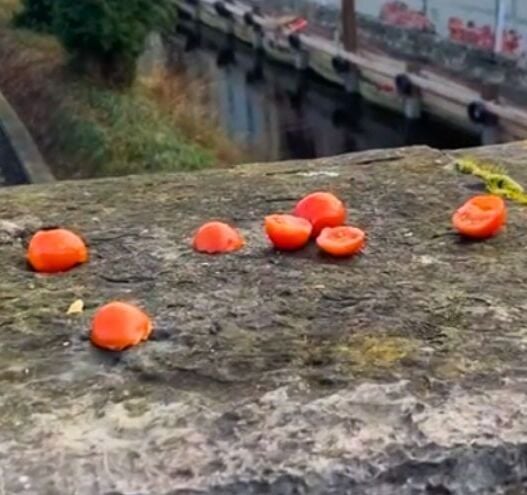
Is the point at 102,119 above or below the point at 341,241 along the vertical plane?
below

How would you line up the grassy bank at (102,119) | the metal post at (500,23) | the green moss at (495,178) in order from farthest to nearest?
the metal post at (500,23), the grassy bank at (102,119), the green moss at (495,178)

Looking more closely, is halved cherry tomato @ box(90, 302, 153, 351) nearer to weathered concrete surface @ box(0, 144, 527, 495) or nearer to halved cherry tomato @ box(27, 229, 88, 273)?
weathered concrete surface @ box(0, 144, 527, 495)

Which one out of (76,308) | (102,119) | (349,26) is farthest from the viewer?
(349,26)

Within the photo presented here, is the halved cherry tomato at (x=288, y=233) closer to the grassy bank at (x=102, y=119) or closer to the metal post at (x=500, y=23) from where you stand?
the grassy bank at (x=102, y=119)

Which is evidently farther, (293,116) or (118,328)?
(293,116)

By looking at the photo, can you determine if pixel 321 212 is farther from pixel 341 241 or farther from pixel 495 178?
pixel 495 178

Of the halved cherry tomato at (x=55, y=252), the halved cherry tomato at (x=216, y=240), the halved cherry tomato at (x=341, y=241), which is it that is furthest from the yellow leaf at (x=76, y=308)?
the halved cherry tomato at (x=341, y=241)

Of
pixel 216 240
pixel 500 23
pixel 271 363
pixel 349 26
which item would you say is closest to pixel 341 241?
pixel 216 240
